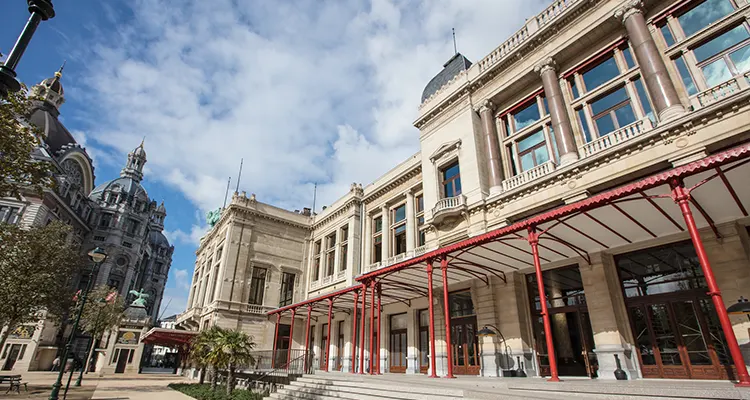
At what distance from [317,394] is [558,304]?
9.46 m

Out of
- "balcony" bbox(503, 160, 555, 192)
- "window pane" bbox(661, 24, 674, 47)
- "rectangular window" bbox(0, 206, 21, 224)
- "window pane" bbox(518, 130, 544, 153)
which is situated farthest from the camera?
"rectangular window" bbox(0, 206, 21, 224)

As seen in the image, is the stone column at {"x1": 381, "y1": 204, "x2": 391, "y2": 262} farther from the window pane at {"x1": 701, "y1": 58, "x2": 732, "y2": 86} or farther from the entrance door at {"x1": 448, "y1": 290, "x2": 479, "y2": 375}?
the window pane at {"x1": 701, "y1": 58, "x2": 732, "y2": 86}

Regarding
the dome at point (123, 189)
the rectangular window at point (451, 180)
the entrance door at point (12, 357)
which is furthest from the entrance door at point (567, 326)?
the dome at point (123, 189)

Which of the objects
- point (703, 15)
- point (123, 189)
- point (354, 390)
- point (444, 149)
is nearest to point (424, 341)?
point (354, 390)

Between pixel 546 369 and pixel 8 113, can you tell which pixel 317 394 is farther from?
pixel 8 113

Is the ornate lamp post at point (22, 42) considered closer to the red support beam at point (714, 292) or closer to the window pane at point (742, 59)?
the red support beam at point (714, 292)

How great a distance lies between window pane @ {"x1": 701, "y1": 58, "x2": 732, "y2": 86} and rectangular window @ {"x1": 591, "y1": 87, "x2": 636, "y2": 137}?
216cm

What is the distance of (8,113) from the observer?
1039 centimetres

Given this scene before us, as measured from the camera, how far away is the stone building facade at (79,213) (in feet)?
137

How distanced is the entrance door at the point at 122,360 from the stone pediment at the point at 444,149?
3754cm

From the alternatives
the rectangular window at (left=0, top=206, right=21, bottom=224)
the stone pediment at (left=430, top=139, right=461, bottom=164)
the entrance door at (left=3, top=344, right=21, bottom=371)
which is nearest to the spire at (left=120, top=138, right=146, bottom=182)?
the rectangular window at (left=0, top=206, right=21, bottom=224)

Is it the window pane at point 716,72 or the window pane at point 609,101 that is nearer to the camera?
the window pane at point 716,72

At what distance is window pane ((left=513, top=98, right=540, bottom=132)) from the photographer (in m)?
16.6

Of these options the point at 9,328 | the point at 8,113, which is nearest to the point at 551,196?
the point at 8,113
